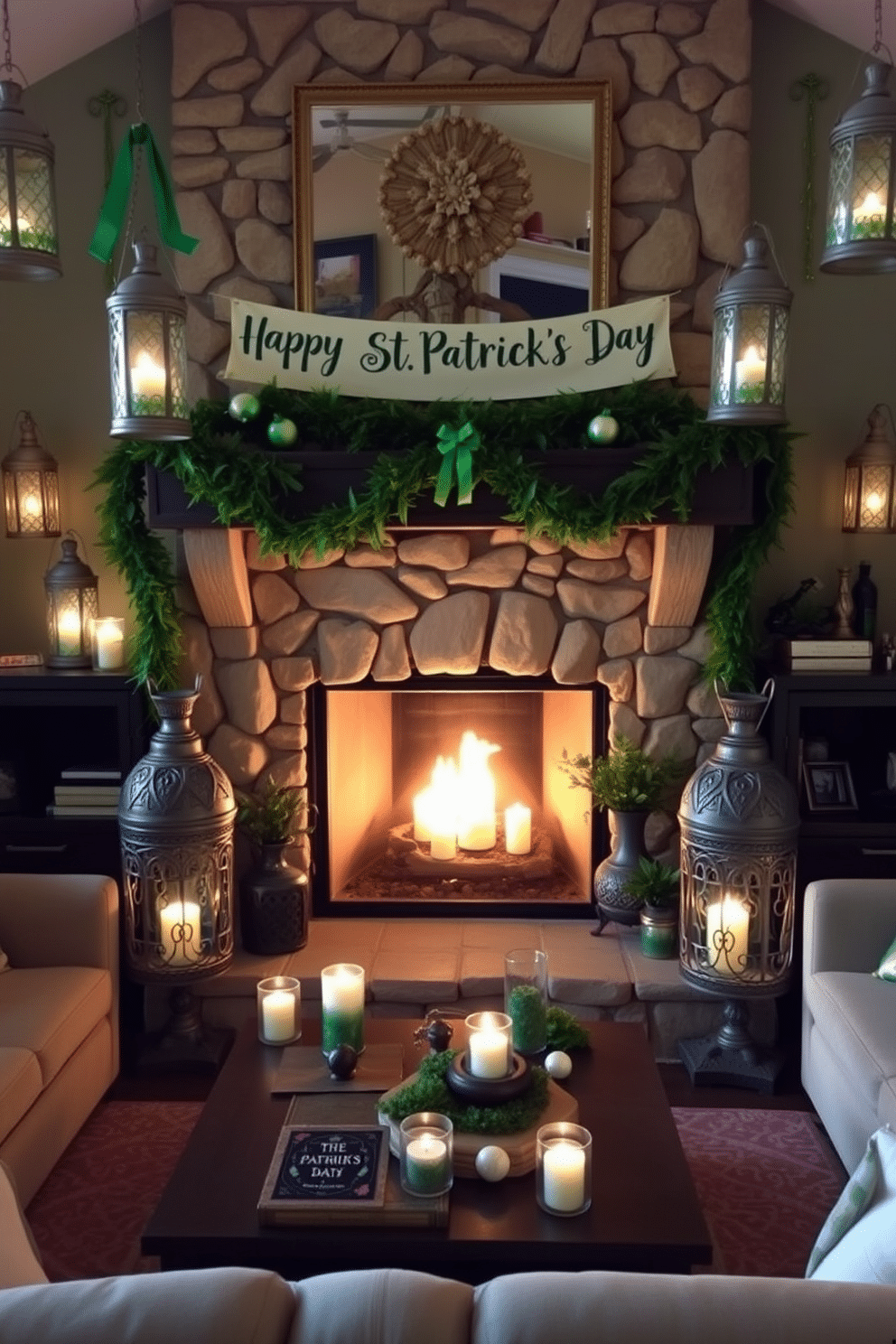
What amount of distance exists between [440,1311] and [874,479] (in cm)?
281

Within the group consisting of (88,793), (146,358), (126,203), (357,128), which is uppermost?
(357,128)

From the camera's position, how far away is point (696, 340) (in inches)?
132

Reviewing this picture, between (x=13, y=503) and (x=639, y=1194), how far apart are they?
8.58ft

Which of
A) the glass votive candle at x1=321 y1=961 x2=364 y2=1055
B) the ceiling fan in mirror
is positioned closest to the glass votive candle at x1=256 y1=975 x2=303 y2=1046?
the glass votive candle at x1=321 y1=961 x2=364 y2=1055

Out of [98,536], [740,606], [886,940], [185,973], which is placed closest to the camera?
[886,940]

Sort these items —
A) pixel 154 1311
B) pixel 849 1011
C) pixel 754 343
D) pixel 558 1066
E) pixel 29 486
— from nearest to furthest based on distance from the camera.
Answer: pixel 154 1311, pixel 558 1066, pixel 849 1011, pixel 754 343, pixel 29 486

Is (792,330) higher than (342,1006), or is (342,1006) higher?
(792,330)

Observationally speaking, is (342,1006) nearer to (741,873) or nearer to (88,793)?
(741,873)

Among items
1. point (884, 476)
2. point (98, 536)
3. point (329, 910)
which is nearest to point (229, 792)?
point (329, 910)

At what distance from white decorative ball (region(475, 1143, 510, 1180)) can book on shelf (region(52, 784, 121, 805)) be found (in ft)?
5.84

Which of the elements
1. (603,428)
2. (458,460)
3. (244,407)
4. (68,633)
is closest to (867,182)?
(603,428)

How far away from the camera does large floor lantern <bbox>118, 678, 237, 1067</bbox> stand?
10.1 feet

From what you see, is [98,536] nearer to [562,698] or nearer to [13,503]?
[13,503]

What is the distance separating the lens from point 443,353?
332 centimetres
